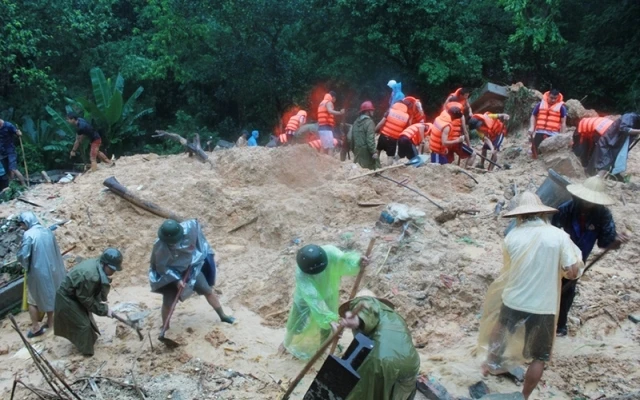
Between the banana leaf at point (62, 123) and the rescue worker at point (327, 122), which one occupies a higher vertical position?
the rescue worker at point (327, 122)

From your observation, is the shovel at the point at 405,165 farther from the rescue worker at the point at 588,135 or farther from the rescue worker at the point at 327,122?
the rescue worker at the point at 327,122

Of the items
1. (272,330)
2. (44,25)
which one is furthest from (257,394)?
(44,25)

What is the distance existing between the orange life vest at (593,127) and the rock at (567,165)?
48 centimetres

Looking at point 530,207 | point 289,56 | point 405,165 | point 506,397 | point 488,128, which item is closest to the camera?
point 506,397

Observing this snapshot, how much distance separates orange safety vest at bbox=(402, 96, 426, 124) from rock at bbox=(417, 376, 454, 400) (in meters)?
6.90

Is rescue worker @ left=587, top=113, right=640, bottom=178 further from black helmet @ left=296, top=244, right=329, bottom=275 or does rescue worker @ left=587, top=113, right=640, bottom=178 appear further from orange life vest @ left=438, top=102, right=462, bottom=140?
black helmet @ left=296, top=244, right=329, bottom=275

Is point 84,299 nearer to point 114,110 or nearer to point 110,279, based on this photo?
point 110,279

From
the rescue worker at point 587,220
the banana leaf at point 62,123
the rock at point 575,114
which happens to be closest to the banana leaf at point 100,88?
the banana leaf at point 62,123

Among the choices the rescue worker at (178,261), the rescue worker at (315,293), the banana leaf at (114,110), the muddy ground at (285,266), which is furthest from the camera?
the banana leaf at (114,110)

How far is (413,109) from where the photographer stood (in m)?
11.0

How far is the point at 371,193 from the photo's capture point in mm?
8469

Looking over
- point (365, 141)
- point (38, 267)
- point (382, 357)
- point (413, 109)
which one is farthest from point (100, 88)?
point (382, 357)

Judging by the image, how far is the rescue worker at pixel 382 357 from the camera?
364 centimetres

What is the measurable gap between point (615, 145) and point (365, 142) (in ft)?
13.0
